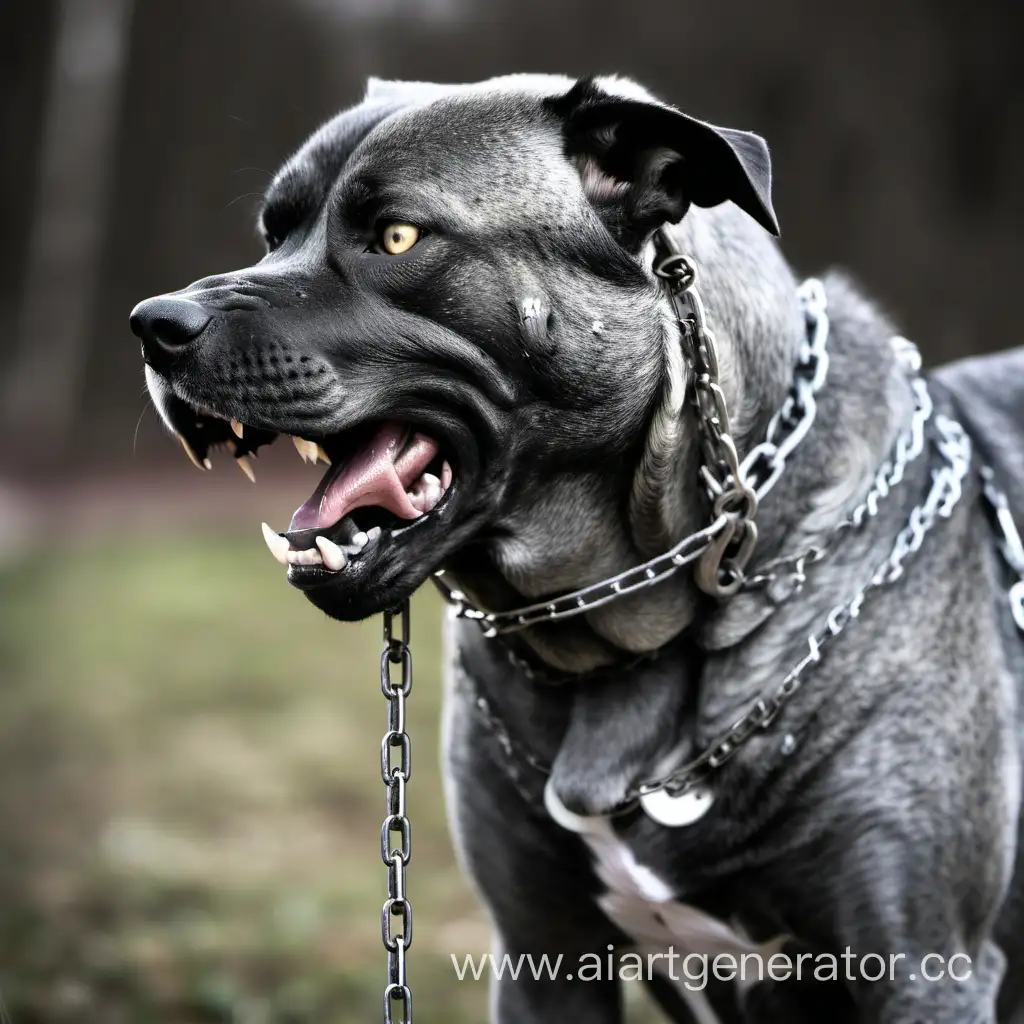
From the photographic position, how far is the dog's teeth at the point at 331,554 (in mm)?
2008

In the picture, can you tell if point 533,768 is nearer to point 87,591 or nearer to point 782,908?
point 782,908

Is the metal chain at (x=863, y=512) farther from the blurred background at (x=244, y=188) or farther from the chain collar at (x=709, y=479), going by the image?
the blurred background at (x=244, y=188)

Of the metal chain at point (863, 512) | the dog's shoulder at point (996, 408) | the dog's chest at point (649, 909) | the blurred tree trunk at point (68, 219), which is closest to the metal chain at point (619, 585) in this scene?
the metal chain at point (863, 512)

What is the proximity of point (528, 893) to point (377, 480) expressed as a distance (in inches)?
34.0

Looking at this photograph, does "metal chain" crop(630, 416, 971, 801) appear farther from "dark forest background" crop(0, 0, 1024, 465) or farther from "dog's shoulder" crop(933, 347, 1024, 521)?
"dark forest background" crop(0, 0, 1024, 465)

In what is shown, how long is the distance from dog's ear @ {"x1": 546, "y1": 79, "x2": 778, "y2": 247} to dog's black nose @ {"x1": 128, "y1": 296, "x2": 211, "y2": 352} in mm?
619

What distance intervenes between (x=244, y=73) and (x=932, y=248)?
4.57 m

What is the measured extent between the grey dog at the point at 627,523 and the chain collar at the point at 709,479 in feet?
0.06

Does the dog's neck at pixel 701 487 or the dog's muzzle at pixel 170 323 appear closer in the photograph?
the dog's muzzle at pixel 170 323

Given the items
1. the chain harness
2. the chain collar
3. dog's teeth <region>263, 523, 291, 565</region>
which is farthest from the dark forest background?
dog's teeth <region>263, 523, 291, 565</region>

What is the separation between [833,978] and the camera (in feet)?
7.52

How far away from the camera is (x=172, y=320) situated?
6.49 feet

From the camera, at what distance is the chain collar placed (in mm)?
2131

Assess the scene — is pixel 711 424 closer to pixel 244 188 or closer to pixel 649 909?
pixel 649 909
